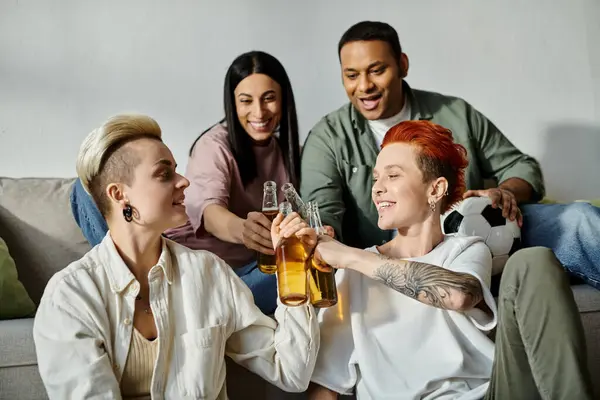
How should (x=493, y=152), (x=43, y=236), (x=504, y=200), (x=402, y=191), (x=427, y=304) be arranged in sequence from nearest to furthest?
1. (x=427, y=304)
2. (x=402, y=191)
3. (x=504, y=200)
4. (x=43, y=236)
5. (x=493, y=152)

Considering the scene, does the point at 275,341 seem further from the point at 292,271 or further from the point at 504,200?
the point at 504,200

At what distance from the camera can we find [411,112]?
230 centimetres

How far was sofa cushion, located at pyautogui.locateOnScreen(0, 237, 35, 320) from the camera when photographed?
176 centimetres

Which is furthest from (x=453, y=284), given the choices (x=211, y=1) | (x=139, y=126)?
(x=211, y=1)

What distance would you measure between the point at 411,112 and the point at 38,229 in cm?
123

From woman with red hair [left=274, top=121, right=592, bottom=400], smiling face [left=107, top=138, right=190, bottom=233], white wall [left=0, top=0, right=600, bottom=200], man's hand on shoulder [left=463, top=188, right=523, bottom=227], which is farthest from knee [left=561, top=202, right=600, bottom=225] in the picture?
smiling face [left=107, top=138, right=190, bottom=233]

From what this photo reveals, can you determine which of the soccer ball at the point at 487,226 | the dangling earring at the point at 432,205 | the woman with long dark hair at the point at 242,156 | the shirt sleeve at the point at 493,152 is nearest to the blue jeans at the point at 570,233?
the soccer ball at the point at 487,226

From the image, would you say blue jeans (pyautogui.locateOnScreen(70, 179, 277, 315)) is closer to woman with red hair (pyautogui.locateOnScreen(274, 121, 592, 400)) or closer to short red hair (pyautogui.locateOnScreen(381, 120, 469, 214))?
woman with red hair (pyautogui.locateOnScreen(274, 121, 592, 400))

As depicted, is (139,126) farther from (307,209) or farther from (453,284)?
(453,284)

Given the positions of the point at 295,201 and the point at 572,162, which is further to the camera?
the point at 572,162

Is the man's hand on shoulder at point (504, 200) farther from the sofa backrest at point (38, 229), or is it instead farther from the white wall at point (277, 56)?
the sofa backrest at point (38, 229)

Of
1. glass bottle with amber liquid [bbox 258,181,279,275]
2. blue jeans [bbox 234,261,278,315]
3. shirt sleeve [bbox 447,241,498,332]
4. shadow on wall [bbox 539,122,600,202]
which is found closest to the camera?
shirt sleeve [bbox 447,241,498,332]

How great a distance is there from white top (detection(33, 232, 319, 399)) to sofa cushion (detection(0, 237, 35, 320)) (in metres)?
0.42

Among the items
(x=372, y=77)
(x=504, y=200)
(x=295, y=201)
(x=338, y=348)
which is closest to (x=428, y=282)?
(x=338, y=348)
